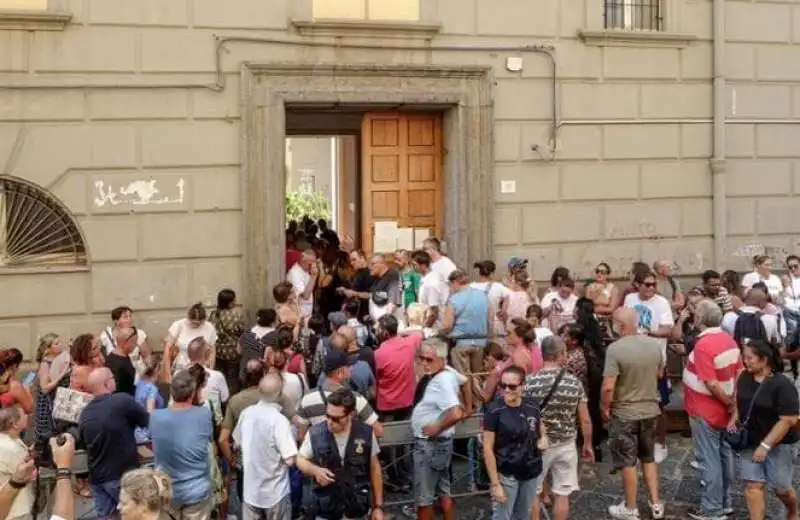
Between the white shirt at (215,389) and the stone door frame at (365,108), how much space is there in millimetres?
3631

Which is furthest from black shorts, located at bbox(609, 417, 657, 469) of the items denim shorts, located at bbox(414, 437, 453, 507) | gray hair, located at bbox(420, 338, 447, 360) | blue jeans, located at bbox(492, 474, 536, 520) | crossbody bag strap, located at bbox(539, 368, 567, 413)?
gray hair, located at bbox(420, 338, 447, 360)

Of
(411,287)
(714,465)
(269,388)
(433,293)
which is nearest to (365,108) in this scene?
(411,287)

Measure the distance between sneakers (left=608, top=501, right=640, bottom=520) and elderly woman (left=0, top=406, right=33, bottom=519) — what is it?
189 inches

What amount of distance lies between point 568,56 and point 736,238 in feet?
11.7

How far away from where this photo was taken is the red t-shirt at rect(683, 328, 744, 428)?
8414 millimetres

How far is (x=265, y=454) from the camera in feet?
22.2

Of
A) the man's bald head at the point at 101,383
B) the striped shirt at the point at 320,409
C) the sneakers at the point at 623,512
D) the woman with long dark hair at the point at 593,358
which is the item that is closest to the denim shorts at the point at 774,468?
the sneakers at the point at 623,512

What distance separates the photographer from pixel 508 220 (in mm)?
12852

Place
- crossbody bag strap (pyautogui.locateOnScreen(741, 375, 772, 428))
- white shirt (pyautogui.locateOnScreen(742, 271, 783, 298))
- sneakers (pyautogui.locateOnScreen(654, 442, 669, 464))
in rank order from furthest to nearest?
white shirt (pyautogui.locateOnScreen(742, 271, 783, 298)) < sneakers (pyautogui.locateOnScreen(654, 442, 669, 464)) < crossbody bag strap (pyautogui.locateOnScreen(741, 375, 772, 428))

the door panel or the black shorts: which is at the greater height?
the door panel

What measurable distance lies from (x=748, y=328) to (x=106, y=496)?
6.39 m

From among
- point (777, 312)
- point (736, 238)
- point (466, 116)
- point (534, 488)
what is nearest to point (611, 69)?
point (466, 116)

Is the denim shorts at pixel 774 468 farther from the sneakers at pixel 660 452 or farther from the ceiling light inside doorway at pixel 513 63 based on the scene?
the ceiling light inside doorway at pixel 513 63

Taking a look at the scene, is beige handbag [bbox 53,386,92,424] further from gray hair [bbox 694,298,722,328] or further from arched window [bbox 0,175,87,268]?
gray hair [bbox 694,298,722,328]
